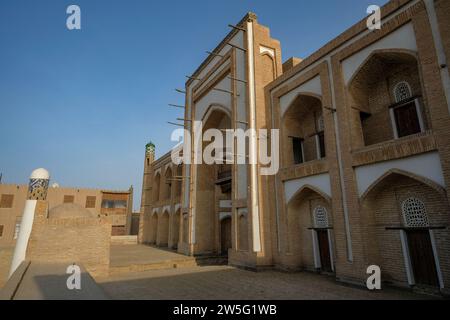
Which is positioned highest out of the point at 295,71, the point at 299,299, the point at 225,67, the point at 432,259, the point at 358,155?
the point at 225,67

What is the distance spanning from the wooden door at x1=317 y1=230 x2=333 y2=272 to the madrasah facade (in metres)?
0.06

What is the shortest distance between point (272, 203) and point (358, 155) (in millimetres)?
4384

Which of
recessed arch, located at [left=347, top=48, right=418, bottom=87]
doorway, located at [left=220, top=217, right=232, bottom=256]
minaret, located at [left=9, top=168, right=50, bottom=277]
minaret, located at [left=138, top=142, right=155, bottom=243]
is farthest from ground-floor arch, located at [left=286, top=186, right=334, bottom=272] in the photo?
minaret, located at [left=138, top=142, right=155, bottom=243]

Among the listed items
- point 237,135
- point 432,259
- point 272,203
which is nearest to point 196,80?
point 237,135

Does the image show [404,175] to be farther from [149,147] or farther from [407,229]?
[149,147]

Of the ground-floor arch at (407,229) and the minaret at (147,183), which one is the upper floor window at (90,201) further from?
the ground-floor arch at (407,229)

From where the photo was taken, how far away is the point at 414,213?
7473 millimetres

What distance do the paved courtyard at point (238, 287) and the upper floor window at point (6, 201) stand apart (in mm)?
28663

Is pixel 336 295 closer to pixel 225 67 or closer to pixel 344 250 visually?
pixel 344 250

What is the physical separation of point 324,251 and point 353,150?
13.1 ft

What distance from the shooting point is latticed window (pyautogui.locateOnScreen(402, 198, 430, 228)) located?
726 centimetres

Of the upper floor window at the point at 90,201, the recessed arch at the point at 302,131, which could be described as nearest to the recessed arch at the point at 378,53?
the recessed arch at the point at 302,131

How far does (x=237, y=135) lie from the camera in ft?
43.2

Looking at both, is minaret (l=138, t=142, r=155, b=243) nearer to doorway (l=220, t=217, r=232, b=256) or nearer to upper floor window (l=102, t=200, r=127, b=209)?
upper floor window (l=102, t=200, r=127, b=209)
